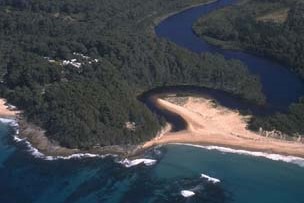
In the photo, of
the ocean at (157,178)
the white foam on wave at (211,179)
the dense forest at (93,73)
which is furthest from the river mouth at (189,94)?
the white foam on wave at (211,179)

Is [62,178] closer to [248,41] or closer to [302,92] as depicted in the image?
[302,92]

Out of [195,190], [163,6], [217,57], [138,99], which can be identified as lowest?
[195,190]

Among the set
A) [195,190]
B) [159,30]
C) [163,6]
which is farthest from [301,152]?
[163,6]

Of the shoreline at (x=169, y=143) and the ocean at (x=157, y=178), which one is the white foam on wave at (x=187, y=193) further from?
the shoreline at (x=169, y=143)

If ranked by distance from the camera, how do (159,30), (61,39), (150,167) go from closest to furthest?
1. (150,167)
2. (61,39)
3. (159,30)

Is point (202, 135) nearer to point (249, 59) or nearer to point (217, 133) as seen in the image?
point (217, 133)

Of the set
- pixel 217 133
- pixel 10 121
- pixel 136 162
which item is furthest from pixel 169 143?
pixel 10 121
